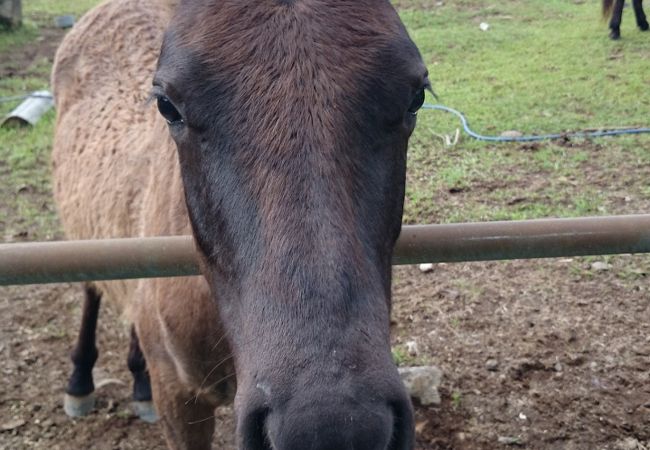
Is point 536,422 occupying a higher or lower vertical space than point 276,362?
lower

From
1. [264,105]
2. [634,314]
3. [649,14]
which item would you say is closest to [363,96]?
[264,105]

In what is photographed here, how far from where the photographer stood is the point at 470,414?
3465 millimetres

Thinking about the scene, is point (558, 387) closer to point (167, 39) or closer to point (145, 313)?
point (145, 313)

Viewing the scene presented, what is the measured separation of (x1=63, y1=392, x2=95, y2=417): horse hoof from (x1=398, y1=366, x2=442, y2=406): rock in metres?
1.76

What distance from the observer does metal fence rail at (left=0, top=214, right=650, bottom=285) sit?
181 centimetres

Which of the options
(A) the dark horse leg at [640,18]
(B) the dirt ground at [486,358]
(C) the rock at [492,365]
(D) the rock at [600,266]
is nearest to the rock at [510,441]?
(B) the dirt ground at [486,358]

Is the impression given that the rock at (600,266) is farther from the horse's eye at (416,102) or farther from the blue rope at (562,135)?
the horse's eye at (416,102)

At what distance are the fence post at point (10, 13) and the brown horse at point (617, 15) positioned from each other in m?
10.1

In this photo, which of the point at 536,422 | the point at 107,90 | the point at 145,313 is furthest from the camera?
the point at 107,90

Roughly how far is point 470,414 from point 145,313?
5.94 feet

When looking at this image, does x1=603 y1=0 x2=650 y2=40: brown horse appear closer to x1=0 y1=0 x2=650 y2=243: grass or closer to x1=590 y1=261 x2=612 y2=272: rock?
x1=0 y1=0 x2=650 y2=243: grass

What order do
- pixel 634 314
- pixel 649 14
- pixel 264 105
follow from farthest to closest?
pixel 649 14 → pixel 634 314 → pixel 264 105

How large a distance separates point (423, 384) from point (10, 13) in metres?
11.1

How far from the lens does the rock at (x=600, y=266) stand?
4500mm
